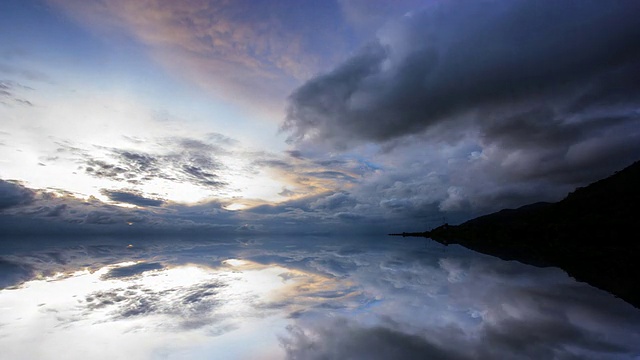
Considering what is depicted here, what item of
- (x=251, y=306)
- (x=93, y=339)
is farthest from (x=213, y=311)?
(x=93, y=339)

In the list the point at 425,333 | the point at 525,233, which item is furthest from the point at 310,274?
the point at 525,233

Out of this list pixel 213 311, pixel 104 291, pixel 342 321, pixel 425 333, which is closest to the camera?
pixel 425 333

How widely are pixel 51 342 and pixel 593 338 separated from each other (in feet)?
57.6

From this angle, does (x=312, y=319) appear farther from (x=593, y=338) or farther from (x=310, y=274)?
(x=310, y=274)

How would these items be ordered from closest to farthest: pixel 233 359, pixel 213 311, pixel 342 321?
pixel 233 359 < pixel 342 321 < pixel 213 311

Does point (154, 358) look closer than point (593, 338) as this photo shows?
Yes

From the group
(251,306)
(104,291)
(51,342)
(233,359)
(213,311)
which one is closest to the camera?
(233,359)

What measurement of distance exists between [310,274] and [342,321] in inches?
523

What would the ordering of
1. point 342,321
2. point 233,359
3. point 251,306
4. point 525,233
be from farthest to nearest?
point 525,233
point 251,306
point 342,321
point 233,359

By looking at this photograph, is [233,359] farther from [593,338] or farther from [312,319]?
[593,338]

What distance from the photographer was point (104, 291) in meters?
17.1

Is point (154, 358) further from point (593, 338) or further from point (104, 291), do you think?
point (593, 338)

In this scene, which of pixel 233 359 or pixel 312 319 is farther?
pixel 312 319

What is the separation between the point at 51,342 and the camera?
942cm
